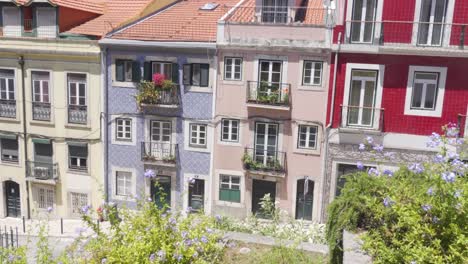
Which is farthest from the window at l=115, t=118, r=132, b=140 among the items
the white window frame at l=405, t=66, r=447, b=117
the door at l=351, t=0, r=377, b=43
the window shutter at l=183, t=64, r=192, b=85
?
the white window frame at l=405, t=66, r=447, b=117

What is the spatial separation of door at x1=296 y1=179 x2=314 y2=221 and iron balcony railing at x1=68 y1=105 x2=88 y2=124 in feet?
33.4

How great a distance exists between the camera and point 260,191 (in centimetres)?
1855

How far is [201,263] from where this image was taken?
5.90 m

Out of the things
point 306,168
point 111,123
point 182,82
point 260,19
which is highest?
point 260,19

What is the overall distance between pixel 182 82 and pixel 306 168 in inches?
253

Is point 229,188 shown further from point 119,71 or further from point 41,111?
point 41,111

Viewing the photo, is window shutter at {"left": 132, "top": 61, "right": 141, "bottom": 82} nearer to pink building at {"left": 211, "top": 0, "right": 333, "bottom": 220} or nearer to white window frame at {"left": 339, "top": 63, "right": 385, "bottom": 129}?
pink building at {"left": 211, "top": 0, "right": 333, "bottom": 220}

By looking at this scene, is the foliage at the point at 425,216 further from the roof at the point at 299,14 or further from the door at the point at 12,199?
the door at the point at 12,199

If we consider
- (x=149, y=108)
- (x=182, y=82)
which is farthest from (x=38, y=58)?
(x=182, y=82)

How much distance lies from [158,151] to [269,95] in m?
5.71

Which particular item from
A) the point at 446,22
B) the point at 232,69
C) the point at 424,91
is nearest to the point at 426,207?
the point at 424,91

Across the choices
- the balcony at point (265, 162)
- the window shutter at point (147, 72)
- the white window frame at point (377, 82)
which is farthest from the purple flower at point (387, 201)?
the window shutter at point (147, 72)

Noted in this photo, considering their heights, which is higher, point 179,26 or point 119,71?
point 179,26

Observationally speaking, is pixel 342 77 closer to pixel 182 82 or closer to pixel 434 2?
pixel 434 2
